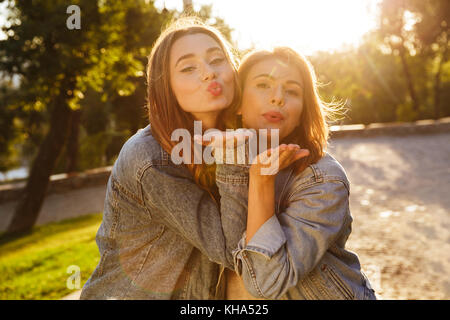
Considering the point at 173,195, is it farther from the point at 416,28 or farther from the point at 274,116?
the point at 416,28

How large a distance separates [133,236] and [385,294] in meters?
2.91

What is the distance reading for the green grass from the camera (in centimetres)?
534

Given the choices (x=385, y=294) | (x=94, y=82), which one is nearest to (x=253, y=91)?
(x=385, y=294)

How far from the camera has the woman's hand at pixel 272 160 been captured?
1.88 m

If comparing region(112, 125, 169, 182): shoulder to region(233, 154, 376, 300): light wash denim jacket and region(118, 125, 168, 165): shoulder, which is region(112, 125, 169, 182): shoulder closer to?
region(118, 125, 168, 165): shoulder

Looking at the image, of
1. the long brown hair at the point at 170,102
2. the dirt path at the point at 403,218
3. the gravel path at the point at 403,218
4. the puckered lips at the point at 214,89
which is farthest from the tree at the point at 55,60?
the puckered lips at the point at 214,89

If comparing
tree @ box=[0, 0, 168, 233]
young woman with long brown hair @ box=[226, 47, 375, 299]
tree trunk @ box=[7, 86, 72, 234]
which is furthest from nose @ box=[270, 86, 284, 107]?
tree trunk @ box=[7, 86, 72, 234]

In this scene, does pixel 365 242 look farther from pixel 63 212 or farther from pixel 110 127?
pixel 110 127

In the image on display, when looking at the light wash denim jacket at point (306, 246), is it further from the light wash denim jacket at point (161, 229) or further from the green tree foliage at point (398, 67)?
the green tree foliage at point (398, 67)

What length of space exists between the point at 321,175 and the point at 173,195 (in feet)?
2.40

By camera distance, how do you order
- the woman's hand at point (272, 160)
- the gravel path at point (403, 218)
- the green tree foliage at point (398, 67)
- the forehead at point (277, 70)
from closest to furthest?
the woman's hand at point (272, 160) → the forehead at point (277, 70) → the gravel path at point (403, 218) → the green tree foliage at point (398, 67)

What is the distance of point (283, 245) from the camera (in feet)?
6.28

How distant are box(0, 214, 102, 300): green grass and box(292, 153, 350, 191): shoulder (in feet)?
12.7

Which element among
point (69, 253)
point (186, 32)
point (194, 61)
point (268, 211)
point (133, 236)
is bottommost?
point (69, 253)
